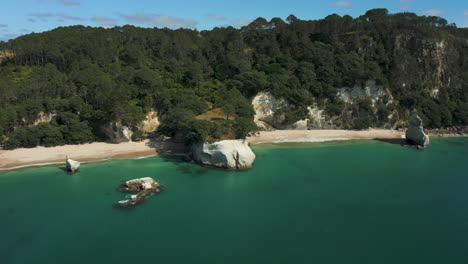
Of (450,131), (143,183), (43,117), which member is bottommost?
(143,183)

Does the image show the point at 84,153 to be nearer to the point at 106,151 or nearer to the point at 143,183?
the point at 106,151

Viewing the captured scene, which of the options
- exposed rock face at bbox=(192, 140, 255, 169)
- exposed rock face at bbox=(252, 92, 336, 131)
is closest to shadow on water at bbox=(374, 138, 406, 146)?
exposed rock face at bbox=(252, 92, 336, 131)

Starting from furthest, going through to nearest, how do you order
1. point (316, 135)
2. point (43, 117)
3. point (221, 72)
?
1. point (221, 72)
2. point (316, 135)
3. point (43, 117)

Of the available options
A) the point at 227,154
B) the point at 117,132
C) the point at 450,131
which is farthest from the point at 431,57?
the point at 117,132

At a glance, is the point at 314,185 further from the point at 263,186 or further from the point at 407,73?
the point at 407,73

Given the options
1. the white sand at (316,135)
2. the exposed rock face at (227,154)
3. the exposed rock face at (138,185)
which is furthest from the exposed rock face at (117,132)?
the white sand at (316,135)

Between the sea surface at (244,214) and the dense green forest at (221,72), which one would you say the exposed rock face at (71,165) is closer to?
the sea surface at (244,214)
